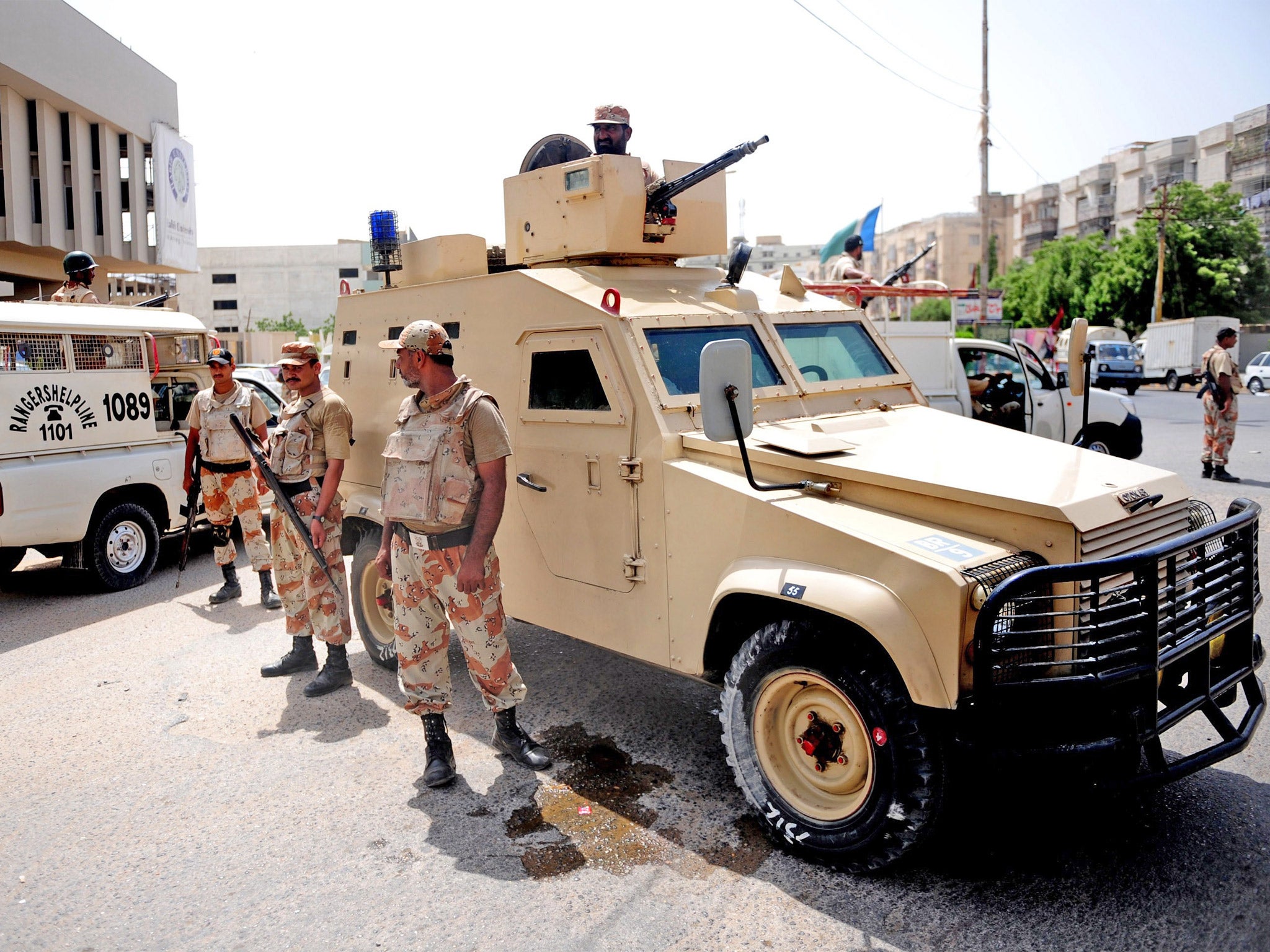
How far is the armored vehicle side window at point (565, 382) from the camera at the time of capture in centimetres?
428

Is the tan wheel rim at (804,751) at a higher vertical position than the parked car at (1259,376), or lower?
lower

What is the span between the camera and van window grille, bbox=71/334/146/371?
7699 mm

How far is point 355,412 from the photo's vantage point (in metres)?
5.87

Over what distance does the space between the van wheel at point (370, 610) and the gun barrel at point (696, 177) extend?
97.2 inches

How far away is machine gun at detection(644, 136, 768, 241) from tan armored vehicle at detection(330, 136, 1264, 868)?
0.06 feet

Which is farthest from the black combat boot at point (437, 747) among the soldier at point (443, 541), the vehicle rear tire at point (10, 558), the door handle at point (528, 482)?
the vehicle rear tire at point (10, 558)

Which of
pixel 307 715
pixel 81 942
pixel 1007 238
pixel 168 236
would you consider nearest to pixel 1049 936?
pixel 81 942

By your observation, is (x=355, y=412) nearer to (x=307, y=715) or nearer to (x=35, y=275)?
(x=307, y=715)

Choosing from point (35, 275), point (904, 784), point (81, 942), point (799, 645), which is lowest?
point (81, 942)

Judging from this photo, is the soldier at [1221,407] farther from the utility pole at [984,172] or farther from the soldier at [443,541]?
the utility pole at [984,172]

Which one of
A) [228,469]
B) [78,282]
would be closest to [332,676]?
[228,469]

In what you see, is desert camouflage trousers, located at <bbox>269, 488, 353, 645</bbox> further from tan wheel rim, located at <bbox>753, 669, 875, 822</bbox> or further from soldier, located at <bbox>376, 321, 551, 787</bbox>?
tan wheel rim, located at <bbox>753, 669, 875, 822</bbox>

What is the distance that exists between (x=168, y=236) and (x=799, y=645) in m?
20.9

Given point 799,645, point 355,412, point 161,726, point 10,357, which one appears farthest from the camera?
point 10,357
